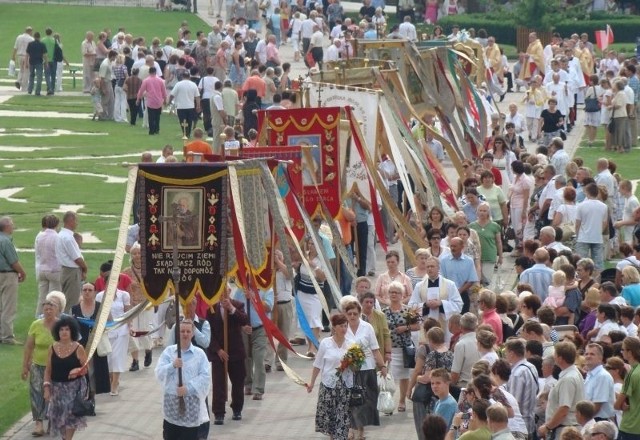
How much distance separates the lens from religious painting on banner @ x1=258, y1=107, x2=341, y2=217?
21422mm

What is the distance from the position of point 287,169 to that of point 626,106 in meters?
18.2

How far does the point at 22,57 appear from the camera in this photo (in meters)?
45.8

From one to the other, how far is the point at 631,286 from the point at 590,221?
4.59 metres

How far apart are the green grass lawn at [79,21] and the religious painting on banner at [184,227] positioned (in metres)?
37.9

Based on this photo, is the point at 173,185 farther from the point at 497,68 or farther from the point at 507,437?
the point at 497,68

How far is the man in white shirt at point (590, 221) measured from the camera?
2220 centimetres

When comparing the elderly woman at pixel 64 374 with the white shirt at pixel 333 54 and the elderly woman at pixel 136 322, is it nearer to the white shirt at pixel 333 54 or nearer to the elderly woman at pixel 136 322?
the elderly woman at pixel 136 322

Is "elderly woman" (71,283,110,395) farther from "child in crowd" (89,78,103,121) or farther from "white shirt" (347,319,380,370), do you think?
"child in crowd" (89,78,103,121)

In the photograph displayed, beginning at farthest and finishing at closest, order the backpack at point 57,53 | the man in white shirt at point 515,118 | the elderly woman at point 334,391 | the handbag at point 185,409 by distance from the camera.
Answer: the backpack at point 57,53 < the man in white shirt at point 515,118 < the elderly woman at point 334,391 < the handbag at point 185,409

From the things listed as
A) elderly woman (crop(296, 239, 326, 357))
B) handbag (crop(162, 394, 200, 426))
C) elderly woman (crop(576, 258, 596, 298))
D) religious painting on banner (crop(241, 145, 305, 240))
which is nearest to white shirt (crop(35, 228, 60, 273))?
religious painting on banner (crop(241, 145, 305, 240))

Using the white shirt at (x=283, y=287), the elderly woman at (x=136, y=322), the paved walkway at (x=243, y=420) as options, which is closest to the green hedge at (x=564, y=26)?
the white shirt at (x=283, y=287)

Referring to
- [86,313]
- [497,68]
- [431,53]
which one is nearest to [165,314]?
[86,313]

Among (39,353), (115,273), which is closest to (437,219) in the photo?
(115,273)

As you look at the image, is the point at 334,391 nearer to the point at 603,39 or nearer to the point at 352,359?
the point at 352,359
